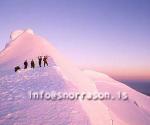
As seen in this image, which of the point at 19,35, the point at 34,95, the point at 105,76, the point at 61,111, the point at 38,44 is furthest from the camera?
the point at 105,76

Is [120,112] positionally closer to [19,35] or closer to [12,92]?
[12,92]

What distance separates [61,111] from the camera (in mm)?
18984

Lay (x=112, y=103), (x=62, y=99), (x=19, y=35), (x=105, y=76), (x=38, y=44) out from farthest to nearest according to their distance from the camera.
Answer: (x=105, y=76)
(x=19, y=35)
(x=38, y=44)
(x=112, y=103)
(x=62, y=99)

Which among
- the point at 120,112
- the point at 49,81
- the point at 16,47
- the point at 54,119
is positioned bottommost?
the point at 120,112

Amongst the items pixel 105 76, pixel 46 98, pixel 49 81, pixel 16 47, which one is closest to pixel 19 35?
pixel 16 47

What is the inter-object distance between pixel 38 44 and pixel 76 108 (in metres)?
50.6

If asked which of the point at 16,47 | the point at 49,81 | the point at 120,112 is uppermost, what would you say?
the point at 16,47

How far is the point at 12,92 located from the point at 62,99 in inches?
268

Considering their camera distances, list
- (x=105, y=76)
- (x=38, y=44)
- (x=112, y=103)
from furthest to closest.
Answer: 1. (x=105, y=76)
2. (x=38, y=44)
3. (x=112, y=103)

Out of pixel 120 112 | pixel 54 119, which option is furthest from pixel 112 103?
pixel 54 119

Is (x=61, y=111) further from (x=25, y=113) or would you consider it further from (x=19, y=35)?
(x=19, y=35)

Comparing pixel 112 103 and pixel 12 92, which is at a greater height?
pixel 12 92

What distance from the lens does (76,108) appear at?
19594 mm

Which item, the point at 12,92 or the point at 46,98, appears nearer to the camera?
the point at 46,98
